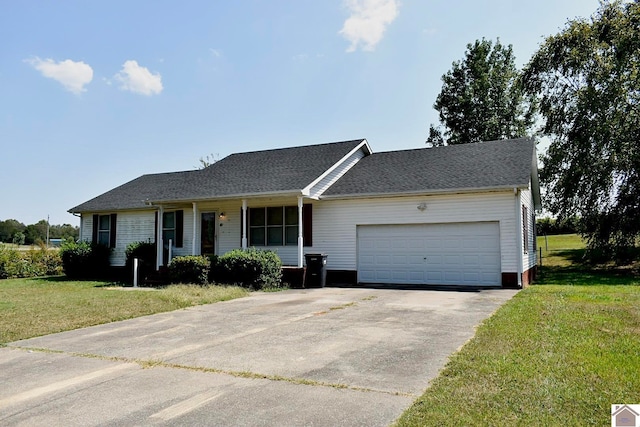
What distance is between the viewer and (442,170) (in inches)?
616

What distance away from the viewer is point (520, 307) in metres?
9.00

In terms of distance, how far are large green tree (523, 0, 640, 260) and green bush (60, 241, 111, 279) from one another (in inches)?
823

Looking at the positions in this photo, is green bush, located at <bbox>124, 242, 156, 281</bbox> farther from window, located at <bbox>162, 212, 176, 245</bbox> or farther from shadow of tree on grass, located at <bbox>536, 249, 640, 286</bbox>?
shadow of tree on grass, located at <bbox>536, 249, 640, 286</bbox>

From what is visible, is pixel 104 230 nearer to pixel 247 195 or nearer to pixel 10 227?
pixel 247 195

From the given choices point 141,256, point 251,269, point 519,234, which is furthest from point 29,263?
point 519,234

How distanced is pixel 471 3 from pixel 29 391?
12.8 m

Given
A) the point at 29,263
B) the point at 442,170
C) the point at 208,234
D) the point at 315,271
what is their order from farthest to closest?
the point at 29,263, the point at 208,234, the point at 442,170, the point at 315,271

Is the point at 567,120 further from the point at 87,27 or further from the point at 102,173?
the point at 102,173

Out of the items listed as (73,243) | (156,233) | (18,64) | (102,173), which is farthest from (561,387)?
(102,173)

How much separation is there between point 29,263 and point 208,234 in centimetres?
974

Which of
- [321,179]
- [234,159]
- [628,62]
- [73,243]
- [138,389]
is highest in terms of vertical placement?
[628,62]

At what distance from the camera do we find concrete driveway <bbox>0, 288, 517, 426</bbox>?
3.78m

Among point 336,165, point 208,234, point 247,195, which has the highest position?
point 336,165

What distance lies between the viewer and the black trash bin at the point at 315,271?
14.7 m
